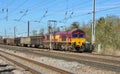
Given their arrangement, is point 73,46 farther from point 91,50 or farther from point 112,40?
point 112,40

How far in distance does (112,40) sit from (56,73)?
36905 mm

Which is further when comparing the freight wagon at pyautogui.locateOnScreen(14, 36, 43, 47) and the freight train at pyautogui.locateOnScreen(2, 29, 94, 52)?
the freight wagon at pyautogui.locateOnScreen(14, 36, 43, 47)

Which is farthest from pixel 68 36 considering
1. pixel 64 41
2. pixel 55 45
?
pixel 55 45

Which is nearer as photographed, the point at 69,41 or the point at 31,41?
the point at 69,41

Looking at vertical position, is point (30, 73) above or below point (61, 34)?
below

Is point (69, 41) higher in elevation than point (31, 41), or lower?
lower

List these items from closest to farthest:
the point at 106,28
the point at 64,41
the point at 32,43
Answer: the point at 64,41, the point at 106,28, the point at 32,43

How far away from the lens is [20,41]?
295 ft

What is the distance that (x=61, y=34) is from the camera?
4981cm

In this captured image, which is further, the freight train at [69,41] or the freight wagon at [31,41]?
the freight wagon at [31,41]

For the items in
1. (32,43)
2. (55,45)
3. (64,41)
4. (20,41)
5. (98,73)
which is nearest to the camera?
(98,73)

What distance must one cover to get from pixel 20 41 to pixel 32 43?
1491 centimetres

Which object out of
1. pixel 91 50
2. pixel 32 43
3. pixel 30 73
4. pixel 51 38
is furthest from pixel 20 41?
pixel 30 73

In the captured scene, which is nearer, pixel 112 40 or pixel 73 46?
pixel 73 46
